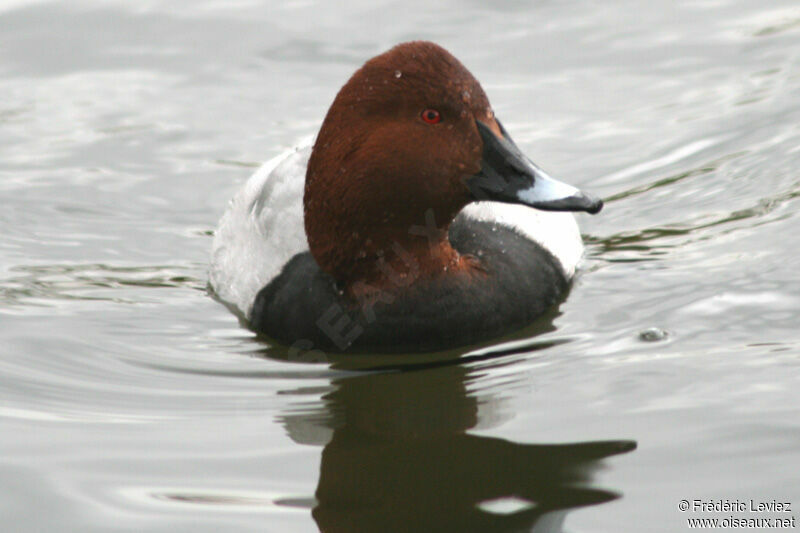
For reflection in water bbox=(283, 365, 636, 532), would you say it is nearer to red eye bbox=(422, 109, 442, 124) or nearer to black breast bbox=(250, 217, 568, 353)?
black breast bbox=(250, 217, 568, 353)

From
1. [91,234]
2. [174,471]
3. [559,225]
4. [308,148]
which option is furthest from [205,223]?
[174,471]

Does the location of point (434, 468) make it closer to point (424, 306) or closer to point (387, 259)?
point (424, 306)

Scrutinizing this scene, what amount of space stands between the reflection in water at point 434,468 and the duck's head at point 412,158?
2.22 ft

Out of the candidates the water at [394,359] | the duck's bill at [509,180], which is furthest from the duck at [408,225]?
the water at [394,359]

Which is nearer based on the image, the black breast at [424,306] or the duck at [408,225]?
the duck at [408,225]

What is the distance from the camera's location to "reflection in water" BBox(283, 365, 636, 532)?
13.6 feet

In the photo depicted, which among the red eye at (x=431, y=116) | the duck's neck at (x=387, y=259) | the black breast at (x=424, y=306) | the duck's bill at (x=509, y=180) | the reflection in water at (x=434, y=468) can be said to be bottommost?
the reflection in water at (x=434, y=468)

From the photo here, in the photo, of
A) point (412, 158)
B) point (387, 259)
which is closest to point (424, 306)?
point (387, 259)

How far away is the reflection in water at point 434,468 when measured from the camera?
413 cm

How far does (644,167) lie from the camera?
304 inches

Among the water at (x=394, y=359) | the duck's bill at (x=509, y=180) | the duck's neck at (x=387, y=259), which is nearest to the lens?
the water at (x=394, y=359)

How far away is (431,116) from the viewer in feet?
17.4

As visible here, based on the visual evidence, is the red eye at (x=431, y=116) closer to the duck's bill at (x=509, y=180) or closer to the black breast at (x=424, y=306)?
the duck's bill at (x=509, y=180)

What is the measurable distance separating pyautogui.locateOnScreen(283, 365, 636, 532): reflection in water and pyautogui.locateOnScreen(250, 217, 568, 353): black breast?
298 millimetres
